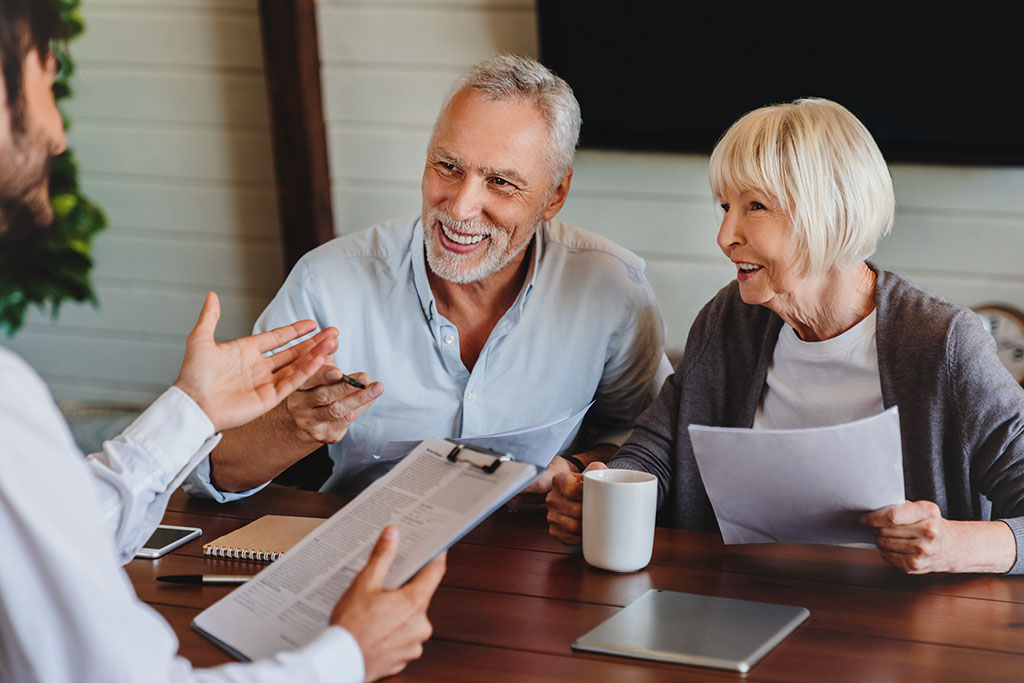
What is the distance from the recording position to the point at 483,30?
111 inches

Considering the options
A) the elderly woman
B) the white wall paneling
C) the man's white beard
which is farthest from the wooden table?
the white wall paneling

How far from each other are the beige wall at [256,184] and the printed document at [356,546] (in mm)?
1630

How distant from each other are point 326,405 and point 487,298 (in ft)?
1.56

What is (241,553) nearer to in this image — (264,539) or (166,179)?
(264,539)

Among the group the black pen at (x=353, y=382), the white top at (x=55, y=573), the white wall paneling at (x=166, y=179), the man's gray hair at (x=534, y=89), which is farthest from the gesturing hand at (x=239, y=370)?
the white wall paneling at (x=166, y=179)

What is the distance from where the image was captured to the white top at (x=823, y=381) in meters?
1.59

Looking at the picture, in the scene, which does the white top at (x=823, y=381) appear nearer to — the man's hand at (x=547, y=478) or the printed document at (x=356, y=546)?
the man's hand at (x=547, y=478)

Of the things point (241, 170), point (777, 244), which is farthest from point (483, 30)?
point (777, 244)

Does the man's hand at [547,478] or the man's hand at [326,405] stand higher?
the man's hand at [326,405]

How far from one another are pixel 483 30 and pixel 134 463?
6.34ft

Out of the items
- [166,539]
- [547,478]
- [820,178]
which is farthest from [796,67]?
[166,539]

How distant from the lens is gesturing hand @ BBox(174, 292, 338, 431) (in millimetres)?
1232

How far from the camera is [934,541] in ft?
4.08

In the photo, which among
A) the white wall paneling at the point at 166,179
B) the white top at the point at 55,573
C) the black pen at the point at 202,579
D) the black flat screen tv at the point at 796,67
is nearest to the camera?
the white top at the point at 55,573
